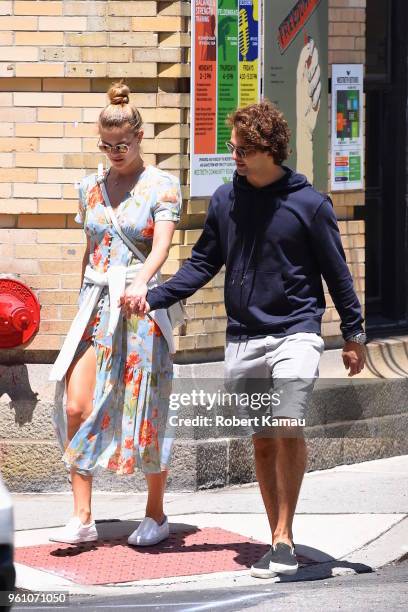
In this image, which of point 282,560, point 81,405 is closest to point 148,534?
point 81,405

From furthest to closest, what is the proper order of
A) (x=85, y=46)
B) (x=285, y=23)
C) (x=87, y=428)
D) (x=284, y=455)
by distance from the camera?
(x=285, y=23)
(x=85, y=46)
(x=87, y=428)
(x=284, y=455)

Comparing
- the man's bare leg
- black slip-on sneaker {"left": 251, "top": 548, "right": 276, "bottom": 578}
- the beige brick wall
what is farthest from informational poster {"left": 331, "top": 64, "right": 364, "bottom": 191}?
black slip-on sneaker {"left": 251, "top": 548, "right": 276, "bottom": 578}

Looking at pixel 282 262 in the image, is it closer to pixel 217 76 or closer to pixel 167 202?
pixel 167 202

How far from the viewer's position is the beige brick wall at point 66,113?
809 cm

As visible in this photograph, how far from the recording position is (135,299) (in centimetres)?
619

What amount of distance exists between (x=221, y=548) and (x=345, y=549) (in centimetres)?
58

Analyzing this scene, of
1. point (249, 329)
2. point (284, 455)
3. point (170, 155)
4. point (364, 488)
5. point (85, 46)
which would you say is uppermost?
point (85, 46)

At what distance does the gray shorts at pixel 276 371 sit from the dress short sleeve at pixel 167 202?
2.33 feet

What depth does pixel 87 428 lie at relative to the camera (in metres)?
6.57

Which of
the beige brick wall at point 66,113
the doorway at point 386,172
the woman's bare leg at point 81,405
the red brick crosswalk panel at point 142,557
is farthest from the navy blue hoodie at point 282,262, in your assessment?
the doorway at point 386,172

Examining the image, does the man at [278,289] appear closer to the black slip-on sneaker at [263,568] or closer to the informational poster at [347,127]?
the black slip-on sneaker at [263,568]

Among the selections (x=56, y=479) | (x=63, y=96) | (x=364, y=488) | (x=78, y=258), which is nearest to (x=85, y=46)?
(x=63, y=96)

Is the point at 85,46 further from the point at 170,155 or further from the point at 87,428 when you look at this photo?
the point at 87,428

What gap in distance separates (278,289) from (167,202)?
0.78 metres
